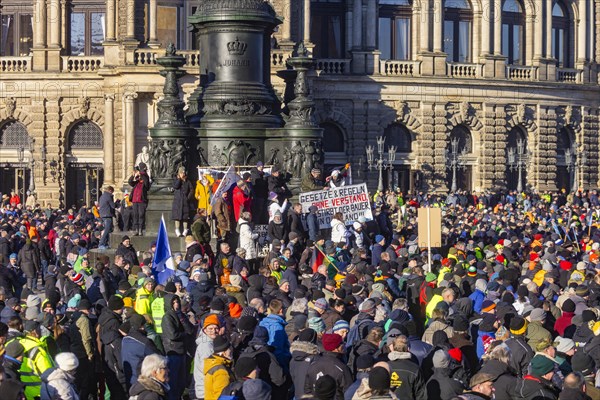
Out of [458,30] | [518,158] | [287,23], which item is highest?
[458,30]

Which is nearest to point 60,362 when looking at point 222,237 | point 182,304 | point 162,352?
point 162,352

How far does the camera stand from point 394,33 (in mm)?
64625

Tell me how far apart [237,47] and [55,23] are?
30735 mm

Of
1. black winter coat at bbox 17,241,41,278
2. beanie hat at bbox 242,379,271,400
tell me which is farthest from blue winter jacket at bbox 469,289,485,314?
black winter coat at bbox 17,241,41,278

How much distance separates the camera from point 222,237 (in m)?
28.9

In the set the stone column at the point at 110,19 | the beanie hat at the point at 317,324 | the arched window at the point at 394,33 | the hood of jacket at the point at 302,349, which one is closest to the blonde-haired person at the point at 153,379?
the hood of jacket at the point at 302,349

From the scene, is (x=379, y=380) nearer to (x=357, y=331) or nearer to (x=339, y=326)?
(x=339, y=326)

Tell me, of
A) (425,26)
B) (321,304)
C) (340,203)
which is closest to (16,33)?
(425,26)

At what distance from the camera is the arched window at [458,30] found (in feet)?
216

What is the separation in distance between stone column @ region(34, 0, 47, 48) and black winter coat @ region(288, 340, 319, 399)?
46.9 metres

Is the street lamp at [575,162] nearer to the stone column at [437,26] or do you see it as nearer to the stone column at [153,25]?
the stone column at [437,26]

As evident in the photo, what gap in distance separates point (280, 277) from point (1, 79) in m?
40.0

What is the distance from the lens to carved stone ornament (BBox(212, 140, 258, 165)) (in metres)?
31.3

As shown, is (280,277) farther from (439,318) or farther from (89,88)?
(89,88)
